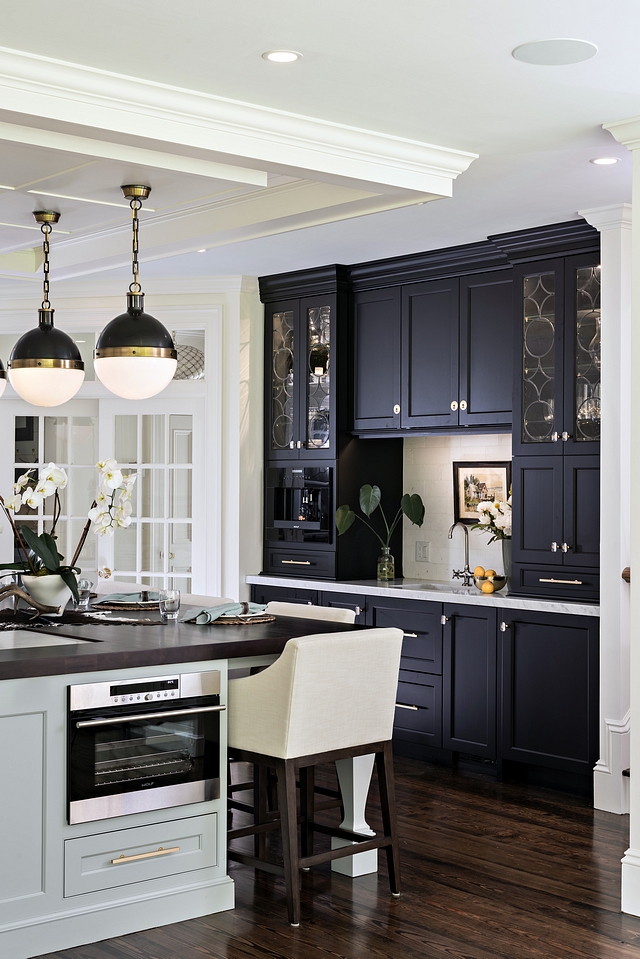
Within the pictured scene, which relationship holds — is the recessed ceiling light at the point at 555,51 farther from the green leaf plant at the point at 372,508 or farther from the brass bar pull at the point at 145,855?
the green leaf plant at the point at 372,508

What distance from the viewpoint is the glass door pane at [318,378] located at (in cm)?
629

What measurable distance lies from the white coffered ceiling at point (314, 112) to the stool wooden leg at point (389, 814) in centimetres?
205

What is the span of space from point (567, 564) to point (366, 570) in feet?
5.22

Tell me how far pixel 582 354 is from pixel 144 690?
2.71 m

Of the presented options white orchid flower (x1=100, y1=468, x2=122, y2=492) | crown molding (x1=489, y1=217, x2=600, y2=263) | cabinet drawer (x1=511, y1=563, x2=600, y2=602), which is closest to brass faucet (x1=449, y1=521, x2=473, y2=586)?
cabinet drawer (x1=511, y1=563, x2=600, y2=602)

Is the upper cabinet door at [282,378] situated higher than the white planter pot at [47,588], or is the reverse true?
the upper cabinet door at [282,378]

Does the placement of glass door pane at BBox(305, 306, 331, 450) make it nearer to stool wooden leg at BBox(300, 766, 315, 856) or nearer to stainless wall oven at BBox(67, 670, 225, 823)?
stool wooden leg at BBox(300, 766, 315, 856)

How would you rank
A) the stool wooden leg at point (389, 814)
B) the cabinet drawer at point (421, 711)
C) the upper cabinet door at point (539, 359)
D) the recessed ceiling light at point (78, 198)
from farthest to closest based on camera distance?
the cabinet drawer at point (421, 711), the upper cabinet door at point (539, 359), the recessed ceiling light at point (78, 198), the stool wooden leg at point (389, 814)

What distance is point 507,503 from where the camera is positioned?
5.57m

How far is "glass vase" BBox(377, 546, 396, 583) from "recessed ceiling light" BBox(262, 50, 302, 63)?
3642mm

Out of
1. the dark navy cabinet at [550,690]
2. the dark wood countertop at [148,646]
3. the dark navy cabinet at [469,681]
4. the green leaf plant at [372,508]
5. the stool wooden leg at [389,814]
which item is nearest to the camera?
the dark wood countertop at [148,646]

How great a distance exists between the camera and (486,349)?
18.1 ft

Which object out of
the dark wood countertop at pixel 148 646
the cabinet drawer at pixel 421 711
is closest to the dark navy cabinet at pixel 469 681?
the cabinet drawer at pixel 421 711

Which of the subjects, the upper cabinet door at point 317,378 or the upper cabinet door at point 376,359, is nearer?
the upper cabinet door at point 376,359
